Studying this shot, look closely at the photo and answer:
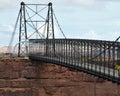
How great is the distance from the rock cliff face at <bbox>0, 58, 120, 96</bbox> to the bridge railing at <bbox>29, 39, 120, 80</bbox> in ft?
7.15

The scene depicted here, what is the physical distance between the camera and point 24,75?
101375 mm

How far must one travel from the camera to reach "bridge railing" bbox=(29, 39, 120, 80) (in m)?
67.6

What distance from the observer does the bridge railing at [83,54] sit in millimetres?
67562

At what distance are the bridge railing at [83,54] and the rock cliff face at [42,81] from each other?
218 centimetres

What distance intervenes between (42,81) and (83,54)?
69.0ft

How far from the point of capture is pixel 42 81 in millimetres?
102562

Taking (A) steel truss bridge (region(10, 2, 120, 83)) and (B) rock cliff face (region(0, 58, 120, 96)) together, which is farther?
(B) rock cliff face (region(0, 58, 120, 96))

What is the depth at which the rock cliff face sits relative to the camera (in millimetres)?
100875

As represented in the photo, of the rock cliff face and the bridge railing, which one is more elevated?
the bridge railing

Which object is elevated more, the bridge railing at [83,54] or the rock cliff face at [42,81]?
the bridge railing at [83,54]

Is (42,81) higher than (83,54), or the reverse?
(83,54)

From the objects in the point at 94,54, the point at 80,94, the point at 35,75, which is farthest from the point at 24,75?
the point at 94,54

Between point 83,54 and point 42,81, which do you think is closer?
point 83,54

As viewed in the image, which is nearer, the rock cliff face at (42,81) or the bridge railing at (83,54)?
the bridge railing at (83,54)
